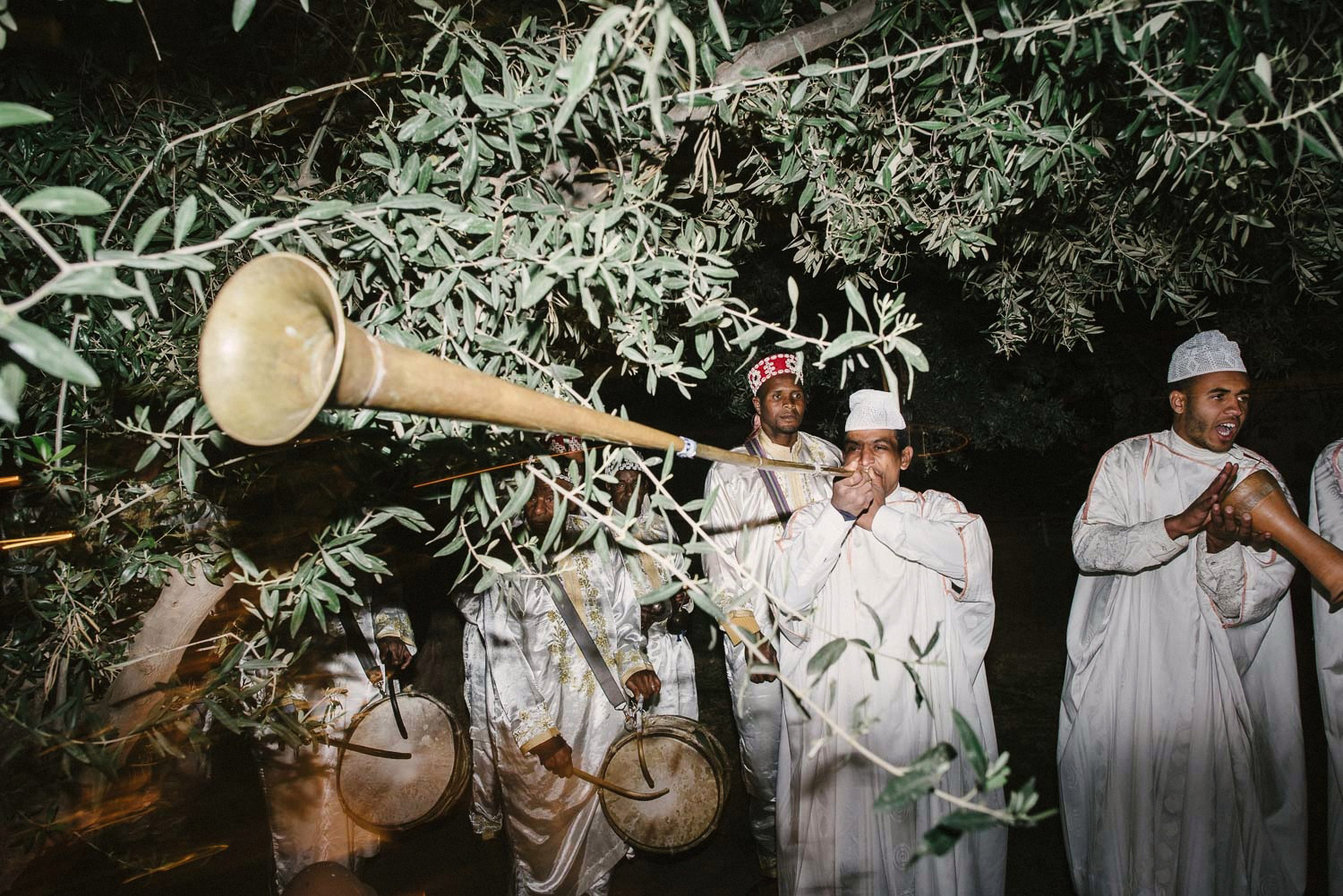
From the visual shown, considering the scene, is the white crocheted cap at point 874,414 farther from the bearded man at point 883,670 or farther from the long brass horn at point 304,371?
the long brass horn at point 304,371

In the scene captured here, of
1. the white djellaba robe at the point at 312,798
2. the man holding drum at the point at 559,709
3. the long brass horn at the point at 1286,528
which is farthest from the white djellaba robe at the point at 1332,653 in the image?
the white djellaba robe at the point at 312,798

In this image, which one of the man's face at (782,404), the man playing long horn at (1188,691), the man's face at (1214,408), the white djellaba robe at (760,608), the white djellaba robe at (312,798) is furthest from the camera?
the man's face at (782,404)

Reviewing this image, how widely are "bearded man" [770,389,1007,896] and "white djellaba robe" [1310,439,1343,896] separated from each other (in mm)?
1598

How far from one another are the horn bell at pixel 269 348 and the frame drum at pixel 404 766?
127 inches

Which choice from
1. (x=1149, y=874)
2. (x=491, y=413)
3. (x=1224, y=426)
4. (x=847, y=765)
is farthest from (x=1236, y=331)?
(x=491, y=413)

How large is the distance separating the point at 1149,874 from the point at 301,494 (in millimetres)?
4156

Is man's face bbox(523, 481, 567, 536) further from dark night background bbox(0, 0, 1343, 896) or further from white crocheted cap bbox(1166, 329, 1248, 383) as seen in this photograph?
white crocheted cap bbox(1166, 329, 1248, 383)

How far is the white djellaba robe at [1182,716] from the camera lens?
3186 mm

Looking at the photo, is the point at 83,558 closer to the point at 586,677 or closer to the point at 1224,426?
the point at 586,677

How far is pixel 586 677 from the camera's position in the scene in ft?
15.4

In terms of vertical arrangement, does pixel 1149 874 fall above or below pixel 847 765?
below

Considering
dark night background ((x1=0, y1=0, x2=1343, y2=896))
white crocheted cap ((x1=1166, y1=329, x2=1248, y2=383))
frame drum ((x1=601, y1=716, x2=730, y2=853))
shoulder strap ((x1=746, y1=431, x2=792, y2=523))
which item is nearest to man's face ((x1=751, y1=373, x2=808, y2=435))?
shoulder strap ((x1=746, y1=431, x2=792, y2=523))

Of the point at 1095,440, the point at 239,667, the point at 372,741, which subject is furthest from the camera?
the point at 1095,440

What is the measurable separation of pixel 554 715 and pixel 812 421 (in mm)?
5535
